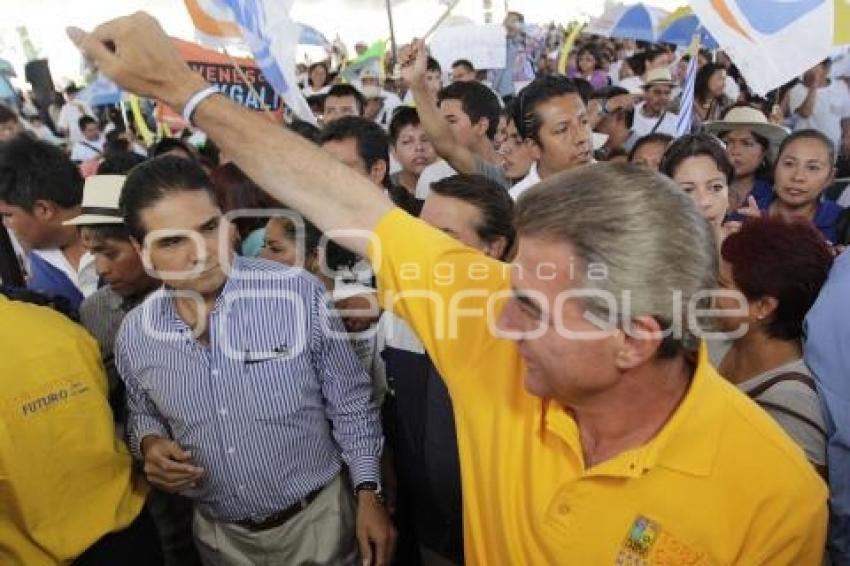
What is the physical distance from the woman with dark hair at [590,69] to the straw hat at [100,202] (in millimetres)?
8701

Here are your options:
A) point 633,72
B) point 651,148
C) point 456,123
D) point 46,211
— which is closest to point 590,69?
point 633,72

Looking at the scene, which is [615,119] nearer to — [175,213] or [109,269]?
[109,269]

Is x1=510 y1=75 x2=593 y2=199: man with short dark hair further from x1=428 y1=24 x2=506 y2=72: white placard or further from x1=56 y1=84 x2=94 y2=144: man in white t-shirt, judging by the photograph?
x1=56 y1=84 x2=94 y2=144: man in white t-shirt

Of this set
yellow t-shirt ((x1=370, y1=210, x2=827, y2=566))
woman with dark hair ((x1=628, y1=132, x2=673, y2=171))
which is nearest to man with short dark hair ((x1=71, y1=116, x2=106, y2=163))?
woman with dark hair ((x1=628, y1=132, x2=673, y2=171))

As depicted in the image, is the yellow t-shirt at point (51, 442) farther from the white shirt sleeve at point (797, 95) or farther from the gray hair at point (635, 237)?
the white shirt sleeve at point (797, 95)

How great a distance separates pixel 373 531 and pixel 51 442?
3.12 feet

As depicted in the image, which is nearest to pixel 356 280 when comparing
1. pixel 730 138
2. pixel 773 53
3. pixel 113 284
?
pixel 113 284

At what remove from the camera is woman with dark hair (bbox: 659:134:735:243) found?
9.98 ft

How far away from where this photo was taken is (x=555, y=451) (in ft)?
4.45

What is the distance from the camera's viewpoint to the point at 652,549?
4.06 ft

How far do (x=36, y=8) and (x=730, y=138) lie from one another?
3433 cm

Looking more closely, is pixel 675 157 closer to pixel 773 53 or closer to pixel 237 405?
pixel 773 53

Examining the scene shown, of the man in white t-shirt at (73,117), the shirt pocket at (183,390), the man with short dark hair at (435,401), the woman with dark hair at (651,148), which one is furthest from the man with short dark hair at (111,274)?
the man in white t-shirt at (73,117)

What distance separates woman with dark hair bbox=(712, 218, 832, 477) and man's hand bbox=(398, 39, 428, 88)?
2.29 metres
